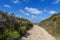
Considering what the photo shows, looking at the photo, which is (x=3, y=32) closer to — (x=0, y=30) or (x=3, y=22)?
(x=0, y=30)

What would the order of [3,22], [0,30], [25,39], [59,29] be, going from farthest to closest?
[59,29] < [25,39] < [3,22] < [0,30]

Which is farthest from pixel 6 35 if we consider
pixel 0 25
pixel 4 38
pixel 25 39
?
pixel 25 39

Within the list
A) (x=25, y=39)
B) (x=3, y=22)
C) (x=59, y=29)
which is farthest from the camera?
(x=59, y=29)

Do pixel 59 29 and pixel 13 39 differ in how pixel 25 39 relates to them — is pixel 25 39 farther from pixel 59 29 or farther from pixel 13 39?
pixel 59 29

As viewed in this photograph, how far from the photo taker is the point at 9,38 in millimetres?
13250

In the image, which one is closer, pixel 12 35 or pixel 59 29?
pixel 12 35

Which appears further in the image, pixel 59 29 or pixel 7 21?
pixel 59 29

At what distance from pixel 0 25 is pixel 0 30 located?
19.7 inches

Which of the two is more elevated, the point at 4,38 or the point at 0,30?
the point at 0,30

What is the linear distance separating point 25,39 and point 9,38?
3.24 metres

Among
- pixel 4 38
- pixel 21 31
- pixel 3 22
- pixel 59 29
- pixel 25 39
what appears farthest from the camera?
pixel 59 29

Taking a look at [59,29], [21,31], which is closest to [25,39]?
[21,31]

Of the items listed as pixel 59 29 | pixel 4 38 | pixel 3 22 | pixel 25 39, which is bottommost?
pixel 4 38

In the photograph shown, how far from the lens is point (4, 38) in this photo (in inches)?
517
